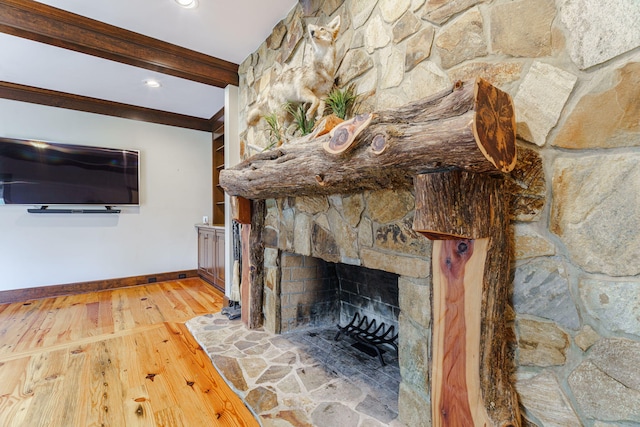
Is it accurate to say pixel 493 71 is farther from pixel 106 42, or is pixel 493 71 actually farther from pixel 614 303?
pixel 106 42

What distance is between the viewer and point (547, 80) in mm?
900

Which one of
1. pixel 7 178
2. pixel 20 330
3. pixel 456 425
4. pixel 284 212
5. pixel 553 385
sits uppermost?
Result: pixel 7 178

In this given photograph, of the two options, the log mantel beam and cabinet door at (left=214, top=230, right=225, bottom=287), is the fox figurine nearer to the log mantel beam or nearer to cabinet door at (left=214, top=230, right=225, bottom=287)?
the log mantel beam

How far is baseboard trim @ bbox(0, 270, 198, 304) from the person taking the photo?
3.34 metres

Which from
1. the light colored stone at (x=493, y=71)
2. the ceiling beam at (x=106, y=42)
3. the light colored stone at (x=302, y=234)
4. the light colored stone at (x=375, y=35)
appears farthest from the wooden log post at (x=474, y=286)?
the ceiling beam at (x=106, y=42)

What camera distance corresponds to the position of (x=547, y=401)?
0.90 meters

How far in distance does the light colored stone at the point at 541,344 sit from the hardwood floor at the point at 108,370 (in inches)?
50.7

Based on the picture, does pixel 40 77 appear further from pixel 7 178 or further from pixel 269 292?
pixel 269 292

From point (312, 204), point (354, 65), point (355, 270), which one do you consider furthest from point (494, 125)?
point (355, 270)

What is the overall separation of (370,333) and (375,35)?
6.38 ft

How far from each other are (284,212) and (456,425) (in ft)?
4.99

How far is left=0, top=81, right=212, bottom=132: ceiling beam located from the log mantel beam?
3821 millimetres

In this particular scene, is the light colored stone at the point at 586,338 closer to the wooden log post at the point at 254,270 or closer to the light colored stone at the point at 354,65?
the light colored stone at the point at 354,65

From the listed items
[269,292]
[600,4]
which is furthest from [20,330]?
[600,4]
